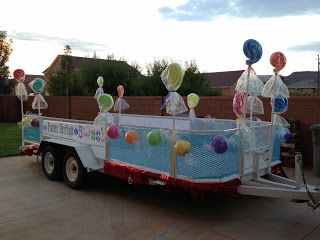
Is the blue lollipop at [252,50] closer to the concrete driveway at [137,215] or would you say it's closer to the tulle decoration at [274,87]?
the tulle decoration at [274,87]

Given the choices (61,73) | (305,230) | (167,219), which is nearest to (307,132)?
(305,230)

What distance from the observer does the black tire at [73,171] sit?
22.6ft

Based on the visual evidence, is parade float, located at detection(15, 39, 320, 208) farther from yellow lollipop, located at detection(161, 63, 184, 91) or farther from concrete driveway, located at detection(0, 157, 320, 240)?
concrete driveway, located at detection(0, 157, 320, 240)

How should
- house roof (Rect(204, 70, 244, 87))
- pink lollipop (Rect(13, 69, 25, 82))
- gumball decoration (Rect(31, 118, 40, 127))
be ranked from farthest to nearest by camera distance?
house roof (Rect(204, 70, 244, 87)) → pink lollipop (Rect(13, 69, 25, 82)) → gumball decoration (Rect(31, 118, 40, 127))

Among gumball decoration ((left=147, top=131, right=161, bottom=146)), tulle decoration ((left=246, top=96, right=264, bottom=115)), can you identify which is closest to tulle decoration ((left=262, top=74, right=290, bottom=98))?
tulle decoration ((left=246, top=96, right=264, bottom=115))

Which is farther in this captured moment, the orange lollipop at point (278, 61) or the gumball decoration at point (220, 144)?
the orange lollipop at point (278, 61)

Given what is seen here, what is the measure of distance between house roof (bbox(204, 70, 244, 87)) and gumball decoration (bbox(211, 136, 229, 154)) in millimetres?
55008

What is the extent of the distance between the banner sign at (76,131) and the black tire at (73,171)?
400mm

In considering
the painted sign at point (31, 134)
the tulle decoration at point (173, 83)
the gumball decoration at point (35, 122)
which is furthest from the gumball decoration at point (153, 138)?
the painted sign at point (31, 134)

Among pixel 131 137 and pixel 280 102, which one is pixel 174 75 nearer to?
pixel 131 137

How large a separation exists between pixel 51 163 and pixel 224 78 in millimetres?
57357

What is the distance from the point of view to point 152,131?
5473 mm

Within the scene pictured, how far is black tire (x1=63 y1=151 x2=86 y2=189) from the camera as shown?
6.89m

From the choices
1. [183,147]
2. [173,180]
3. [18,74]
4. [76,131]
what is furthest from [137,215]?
[18,74]
